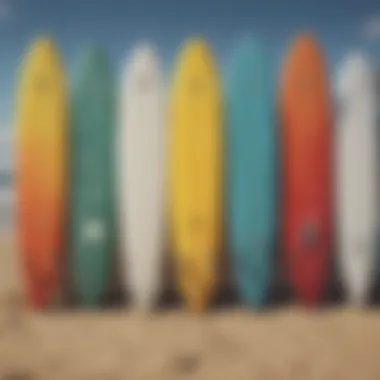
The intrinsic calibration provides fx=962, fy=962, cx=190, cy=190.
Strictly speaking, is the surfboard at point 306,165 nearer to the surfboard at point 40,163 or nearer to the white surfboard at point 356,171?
the white surfboard at point 356,171

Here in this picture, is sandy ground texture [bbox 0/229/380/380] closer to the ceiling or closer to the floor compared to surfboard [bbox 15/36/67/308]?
closer to the floor

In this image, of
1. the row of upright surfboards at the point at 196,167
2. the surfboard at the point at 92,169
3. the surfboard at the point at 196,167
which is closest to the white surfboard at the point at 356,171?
the row of upright surfboards at the point at 196,167

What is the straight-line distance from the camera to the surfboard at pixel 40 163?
131 cm

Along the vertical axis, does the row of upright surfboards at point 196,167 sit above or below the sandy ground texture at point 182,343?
above

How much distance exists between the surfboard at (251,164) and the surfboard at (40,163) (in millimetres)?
233

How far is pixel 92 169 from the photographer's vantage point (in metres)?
1.32

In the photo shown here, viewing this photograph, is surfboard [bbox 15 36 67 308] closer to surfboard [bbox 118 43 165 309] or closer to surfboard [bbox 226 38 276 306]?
surfboard [bbox 118 43 165 309]

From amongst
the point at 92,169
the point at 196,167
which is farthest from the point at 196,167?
the point at 92,169

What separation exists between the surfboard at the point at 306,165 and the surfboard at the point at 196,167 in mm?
98

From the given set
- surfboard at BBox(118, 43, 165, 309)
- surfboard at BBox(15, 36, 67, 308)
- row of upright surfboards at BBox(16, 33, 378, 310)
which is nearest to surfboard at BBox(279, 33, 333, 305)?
row of upright surfboards at BBox(16, 33, 378, 310)

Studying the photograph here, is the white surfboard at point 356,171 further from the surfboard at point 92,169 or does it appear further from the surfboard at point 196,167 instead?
the surfboard at point 92,169

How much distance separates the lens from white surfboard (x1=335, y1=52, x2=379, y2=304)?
4.31 feet

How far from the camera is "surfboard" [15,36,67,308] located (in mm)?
1306

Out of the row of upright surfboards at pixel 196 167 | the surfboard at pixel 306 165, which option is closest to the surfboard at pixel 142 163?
the row of upright surfboards at pixel 196 167
